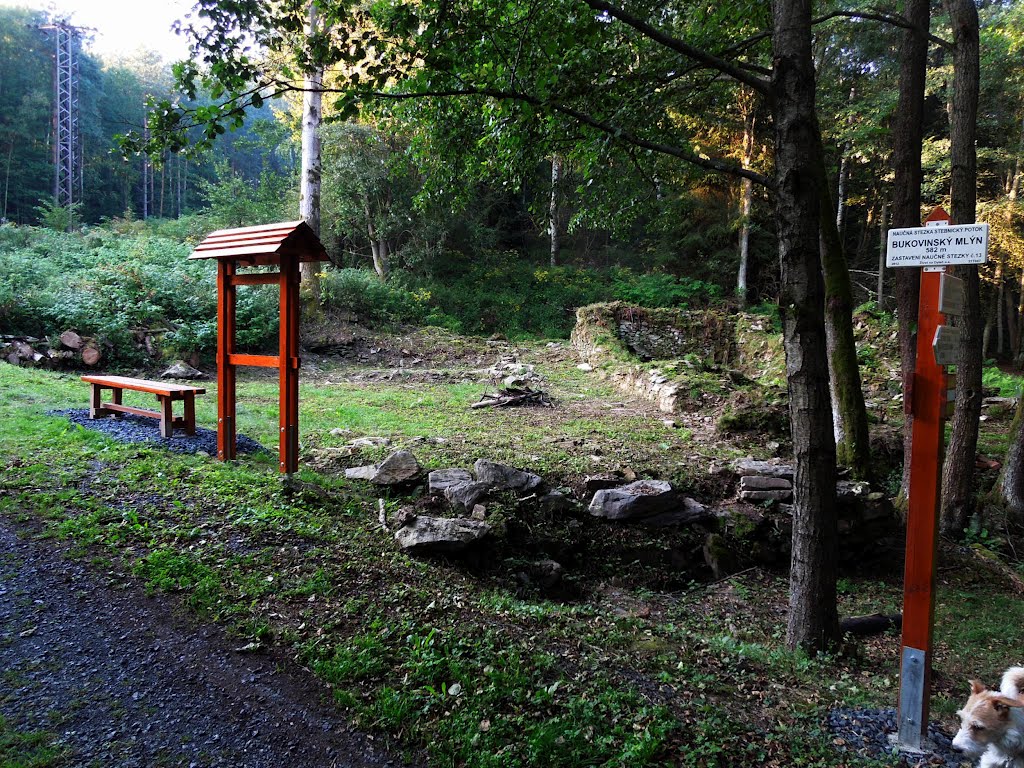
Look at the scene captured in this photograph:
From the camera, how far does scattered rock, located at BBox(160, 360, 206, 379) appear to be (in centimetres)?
1151

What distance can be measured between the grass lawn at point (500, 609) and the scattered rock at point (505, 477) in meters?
0.35

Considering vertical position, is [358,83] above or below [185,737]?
above

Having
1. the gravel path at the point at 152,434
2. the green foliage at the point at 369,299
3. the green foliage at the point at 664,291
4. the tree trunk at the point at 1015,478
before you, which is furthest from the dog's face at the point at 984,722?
the green foliage at the point at 664,291

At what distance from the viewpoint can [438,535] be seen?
Answer: 4703mm

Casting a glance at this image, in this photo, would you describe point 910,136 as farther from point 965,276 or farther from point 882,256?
point 882,256

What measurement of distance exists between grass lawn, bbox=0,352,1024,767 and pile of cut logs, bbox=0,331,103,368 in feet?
14.5

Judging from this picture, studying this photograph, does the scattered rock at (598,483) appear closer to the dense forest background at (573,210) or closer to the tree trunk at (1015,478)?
the dense forest background at (573,210)

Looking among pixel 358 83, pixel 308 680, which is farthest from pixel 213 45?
pixel 308 680

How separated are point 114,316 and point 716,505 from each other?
42.0 ft

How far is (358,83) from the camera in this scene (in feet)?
13.2

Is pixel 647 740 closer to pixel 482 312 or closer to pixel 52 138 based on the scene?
pixel 482 312

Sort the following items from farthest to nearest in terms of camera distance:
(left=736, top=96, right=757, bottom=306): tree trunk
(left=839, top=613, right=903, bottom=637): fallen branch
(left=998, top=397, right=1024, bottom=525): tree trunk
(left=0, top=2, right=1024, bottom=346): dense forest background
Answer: (left=736, top=96, right=757, bottom=306): tree trunk, (left=0, top=2, right=1024, bottom=346): dense forest background, (left=998, top=397, right=1024, bottom=525): tree trunk, (left=839, top=613, right=903, bottom=637): fallen branch

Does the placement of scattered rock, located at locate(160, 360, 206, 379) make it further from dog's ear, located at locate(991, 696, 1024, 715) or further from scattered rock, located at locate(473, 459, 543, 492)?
dog's ear, located at locate(991, 696, 1024, 715)

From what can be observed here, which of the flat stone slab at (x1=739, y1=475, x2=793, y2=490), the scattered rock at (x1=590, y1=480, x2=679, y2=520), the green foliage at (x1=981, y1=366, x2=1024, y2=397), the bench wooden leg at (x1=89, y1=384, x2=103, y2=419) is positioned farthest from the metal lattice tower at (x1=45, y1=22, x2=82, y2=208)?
the green foliage at (x1=981, y1=366, x2=1024, y2=397)
